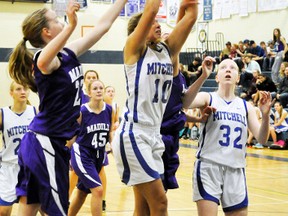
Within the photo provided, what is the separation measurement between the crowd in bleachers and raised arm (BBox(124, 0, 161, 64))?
9.55 metres

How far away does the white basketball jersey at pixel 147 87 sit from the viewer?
12.7 ft

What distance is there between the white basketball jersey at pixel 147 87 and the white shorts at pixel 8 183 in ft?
6.40

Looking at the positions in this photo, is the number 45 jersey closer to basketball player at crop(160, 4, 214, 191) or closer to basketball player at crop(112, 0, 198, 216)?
basketball player at crop(160, 4, 214, 191)

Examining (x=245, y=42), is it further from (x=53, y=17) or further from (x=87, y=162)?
(x=53, y=17)

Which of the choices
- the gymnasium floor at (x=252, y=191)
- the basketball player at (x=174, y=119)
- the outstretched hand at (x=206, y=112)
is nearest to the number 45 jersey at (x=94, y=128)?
the gymnasium floor at (x=252, y=191)

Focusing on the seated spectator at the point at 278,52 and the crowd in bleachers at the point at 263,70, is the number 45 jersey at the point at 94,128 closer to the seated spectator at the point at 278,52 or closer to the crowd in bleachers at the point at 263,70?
the crowd in bleachers at the point at 263,70

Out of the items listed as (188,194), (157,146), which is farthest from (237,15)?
(157,146)

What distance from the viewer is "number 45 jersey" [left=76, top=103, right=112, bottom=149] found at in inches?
245

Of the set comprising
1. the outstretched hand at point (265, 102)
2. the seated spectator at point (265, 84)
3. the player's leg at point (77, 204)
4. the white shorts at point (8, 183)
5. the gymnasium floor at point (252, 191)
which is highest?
the outstretched hand at point (265, 102)

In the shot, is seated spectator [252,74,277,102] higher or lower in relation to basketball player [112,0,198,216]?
lower

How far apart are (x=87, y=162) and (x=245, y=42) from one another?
48.0 ft

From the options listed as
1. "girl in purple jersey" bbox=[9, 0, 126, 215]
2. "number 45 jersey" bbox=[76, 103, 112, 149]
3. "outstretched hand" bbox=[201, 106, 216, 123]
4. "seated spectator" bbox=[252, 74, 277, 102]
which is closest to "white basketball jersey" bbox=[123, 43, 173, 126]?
"girl in purple jersey" bbox=[9, 0, 126, 215]

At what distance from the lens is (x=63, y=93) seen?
3.69 m

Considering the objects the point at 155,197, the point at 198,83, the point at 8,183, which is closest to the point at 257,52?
the point at 8,183
